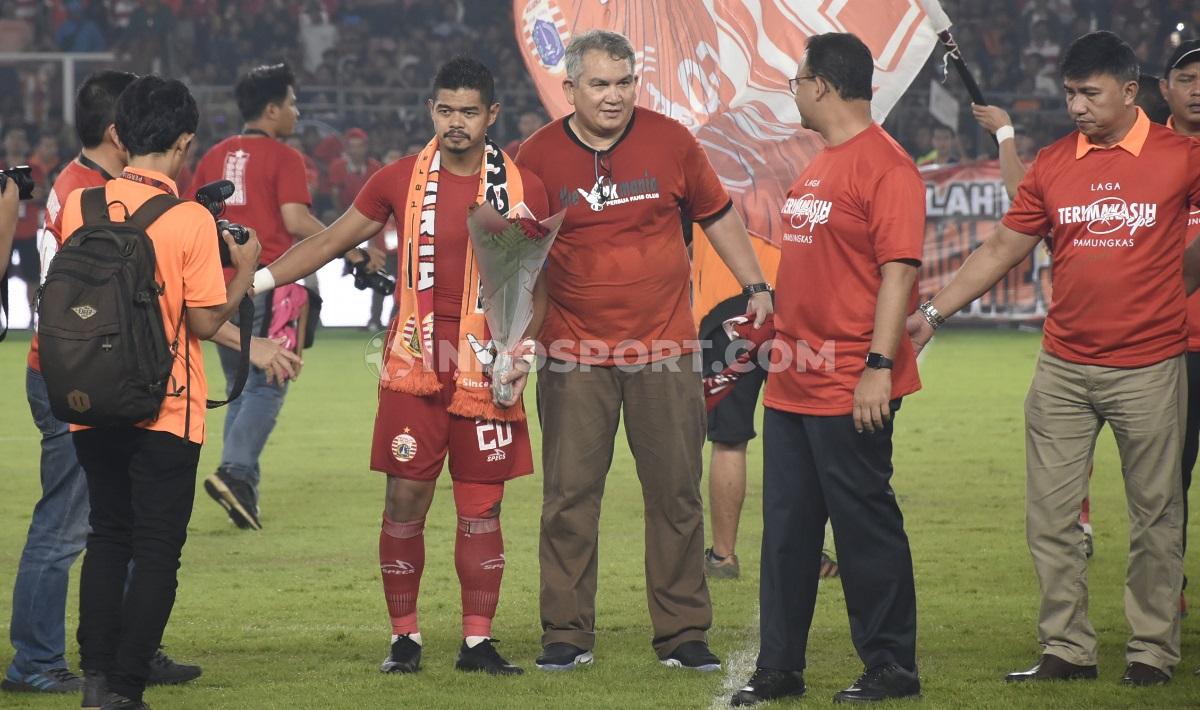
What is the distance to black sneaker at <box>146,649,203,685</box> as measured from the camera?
5219 millimetres

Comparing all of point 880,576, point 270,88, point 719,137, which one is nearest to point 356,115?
point 270,88

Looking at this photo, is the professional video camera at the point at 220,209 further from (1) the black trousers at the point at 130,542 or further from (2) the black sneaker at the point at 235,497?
(2) the black sneaker at the point at 235,497

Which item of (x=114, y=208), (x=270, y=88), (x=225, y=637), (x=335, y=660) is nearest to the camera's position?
(x=114, y=208)

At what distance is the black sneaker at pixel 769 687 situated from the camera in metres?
4.92

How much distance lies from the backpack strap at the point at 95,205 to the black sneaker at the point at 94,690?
4.19ft

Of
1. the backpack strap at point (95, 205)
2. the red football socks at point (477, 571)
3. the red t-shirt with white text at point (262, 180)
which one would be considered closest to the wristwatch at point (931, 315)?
the red football socks at point (477, 571)

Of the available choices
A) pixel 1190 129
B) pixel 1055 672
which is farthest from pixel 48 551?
pixel 1190 129

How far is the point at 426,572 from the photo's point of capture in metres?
7.13

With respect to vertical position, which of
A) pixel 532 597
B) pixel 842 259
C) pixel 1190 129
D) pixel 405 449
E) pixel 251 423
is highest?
pixel 1190 129

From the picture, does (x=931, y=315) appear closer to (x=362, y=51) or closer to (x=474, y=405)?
(x=474, y=405)

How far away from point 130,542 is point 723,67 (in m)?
3.80

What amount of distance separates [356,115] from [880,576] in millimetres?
16585

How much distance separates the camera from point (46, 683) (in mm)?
5102

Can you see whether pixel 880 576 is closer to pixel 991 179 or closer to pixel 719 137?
pixel 719 137
